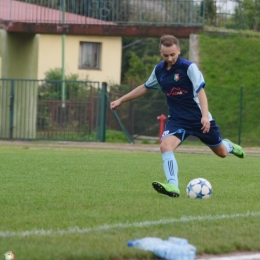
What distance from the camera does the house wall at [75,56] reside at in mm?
47125

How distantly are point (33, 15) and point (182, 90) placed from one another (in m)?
22.1

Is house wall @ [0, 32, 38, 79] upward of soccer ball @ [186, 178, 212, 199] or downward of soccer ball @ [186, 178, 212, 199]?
upward

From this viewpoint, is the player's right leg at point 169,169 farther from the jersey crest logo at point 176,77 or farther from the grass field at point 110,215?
the jersey crest logo at point 176,77

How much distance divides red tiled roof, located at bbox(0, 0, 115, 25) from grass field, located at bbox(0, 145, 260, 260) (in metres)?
17.8

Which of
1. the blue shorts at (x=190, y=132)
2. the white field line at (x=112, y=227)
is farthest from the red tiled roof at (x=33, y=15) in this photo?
the white field line at (x=112, y=227)

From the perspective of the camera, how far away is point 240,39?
2928 cm

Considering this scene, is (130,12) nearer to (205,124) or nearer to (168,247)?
(205,124)

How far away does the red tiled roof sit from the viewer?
28.9 metres

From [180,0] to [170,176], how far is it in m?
20.7

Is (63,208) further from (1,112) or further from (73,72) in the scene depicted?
(73,72)

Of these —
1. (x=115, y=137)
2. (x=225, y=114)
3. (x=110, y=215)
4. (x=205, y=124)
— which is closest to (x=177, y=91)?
(x=205, y=124)

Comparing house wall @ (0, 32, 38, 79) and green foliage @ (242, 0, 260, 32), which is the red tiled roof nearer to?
house wall @ (0, 32, 38, 79)

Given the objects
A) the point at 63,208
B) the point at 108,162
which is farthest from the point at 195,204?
the point at 108,162

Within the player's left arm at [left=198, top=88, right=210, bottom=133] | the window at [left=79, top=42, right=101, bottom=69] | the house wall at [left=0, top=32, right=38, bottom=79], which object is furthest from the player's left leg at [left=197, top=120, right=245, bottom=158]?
the window at [left=79, top=42, right=101, bottom=69]
